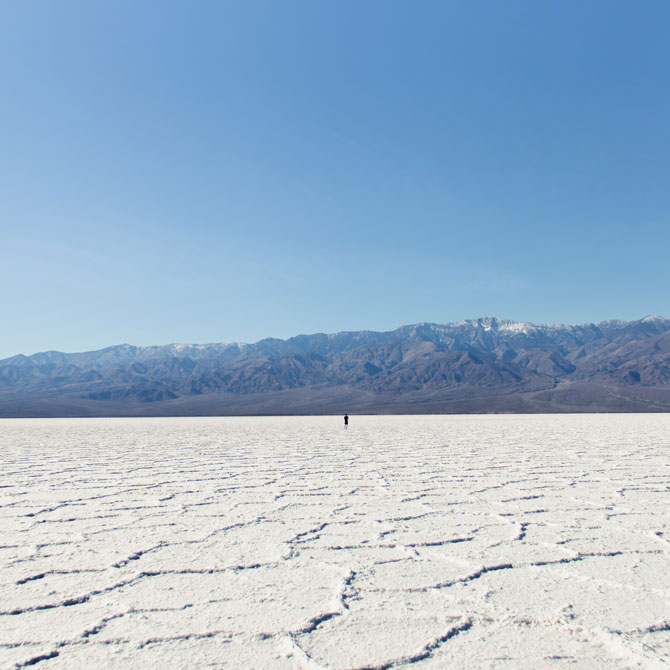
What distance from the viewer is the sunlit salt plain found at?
2.53m

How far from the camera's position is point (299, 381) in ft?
579

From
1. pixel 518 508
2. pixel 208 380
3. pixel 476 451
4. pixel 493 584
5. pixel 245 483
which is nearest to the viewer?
pixel 493 584

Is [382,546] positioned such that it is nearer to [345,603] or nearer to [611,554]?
[345,603]

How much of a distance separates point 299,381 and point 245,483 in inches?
6697

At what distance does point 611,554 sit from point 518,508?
5.29 feet

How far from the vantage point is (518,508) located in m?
5.57

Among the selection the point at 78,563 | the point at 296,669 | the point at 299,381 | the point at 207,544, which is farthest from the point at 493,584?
the point at 299,381

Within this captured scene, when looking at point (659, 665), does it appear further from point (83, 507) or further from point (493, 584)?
point (83, 507)

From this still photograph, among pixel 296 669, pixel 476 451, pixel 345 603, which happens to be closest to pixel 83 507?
pixel 345 603

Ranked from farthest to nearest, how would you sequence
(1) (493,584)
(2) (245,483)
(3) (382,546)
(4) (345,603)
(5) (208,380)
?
(5) (208,380) → (2) (245,483) → (3) (382,546) → (1) (493,584) → (4) (345,603)

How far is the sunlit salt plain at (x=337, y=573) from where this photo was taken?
8.30 ft

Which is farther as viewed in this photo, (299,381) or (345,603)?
(299,381)

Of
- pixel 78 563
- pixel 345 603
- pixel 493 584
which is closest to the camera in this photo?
pixel 345 603

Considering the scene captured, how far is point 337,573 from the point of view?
11.7ft
